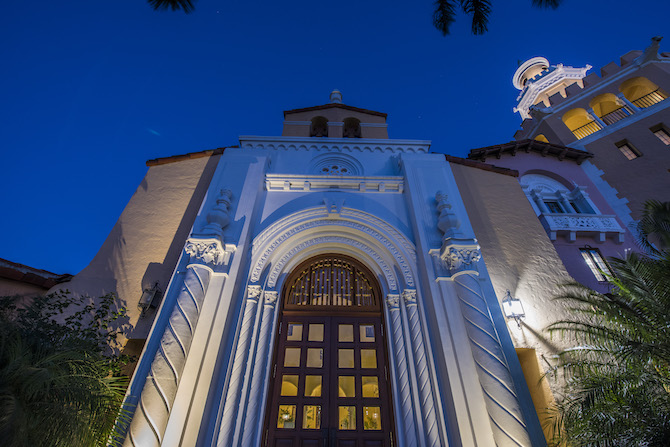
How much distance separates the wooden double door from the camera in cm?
549

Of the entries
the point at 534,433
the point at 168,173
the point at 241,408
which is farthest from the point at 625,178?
the point at 168,173

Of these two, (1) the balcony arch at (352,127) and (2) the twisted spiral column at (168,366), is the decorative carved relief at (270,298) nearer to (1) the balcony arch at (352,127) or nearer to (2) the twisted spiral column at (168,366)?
(2) the twisted spiral column at (168,366)

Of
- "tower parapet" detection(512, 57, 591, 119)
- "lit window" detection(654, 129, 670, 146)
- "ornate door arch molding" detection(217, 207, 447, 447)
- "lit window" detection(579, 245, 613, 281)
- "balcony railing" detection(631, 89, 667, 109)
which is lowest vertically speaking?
"ornate door arch molding" detection(217, 207, 447, 447)

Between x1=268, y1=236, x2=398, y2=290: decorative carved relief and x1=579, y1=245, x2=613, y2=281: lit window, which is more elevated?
x1=579, y1=245, x2=613, y2=281: lit window

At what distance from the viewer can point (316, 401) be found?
5.83 metres

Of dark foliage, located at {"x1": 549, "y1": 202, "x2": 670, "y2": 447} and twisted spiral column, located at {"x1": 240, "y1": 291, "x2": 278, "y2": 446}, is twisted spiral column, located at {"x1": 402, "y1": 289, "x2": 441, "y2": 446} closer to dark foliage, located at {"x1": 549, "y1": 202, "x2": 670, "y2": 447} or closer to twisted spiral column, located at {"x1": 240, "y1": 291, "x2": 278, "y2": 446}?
dark foliage, located at {"x1": 549, "y1": 202, "x2": 670, "y2": 447}

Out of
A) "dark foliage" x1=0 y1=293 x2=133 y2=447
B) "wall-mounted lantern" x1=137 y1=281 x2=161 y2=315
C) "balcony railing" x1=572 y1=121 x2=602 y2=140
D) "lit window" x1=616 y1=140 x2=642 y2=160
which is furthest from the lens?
"balcony railing" x1=572 y1=121 x2=602 y2=140

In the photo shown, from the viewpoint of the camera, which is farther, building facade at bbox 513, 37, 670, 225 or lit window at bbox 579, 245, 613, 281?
building facade at bbox 513, 37, 670, 225

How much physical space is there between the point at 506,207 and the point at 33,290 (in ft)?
36.6

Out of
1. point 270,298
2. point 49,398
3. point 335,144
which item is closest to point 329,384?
point 270,298

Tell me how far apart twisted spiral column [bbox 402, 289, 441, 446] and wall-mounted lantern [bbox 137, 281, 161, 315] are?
198 inches

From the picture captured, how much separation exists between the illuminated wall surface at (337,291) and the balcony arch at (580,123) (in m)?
8.02

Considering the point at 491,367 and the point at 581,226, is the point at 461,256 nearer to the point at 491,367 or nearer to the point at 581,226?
the point at 491,367

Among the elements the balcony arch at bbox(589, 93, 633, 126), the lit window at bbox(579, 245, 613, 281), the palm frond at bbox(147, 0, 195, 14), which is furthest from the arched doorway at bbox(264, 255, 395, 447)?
the balcony arch at bbox(589, 93, 633, 126)
